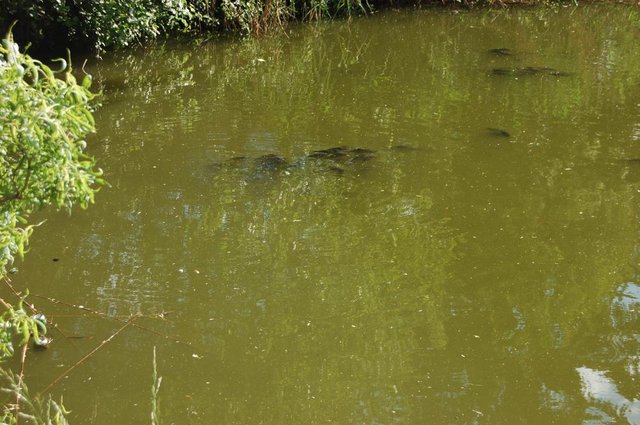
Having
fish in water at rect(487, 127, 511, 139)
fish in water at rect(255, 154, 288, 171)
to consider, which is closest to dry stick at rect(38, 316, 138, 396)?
fish in water at rect(255, 154, 288, 171)

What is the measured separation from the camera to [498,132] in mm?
8320

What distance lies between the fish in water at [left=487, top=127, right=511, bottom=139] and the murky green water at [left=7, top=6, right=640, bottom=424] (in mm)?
113

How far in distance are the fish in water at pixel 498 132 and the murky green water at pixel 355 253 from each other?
113 millimetres

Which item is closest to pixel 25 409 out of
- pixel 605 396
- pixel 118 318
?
pixel 118 318

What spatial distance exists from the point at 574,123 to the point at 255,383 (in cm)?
537

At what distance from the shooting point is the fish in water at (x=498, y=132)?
8.23m

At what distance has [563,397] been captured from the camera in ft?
14.8

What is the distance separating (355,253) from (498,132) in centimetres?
303

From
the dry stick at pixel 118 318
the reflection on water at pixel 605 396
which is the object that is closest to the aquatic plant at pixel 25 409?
the dry stick at pixel 118 318

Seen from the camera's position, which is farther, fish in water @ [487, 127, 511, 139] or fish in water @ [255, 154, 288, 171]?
fish in water @ [487, 127, 511, 139]

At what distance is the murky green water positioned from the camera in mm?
4559

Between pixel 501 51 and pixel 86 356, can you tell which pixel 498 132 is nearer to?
pixel 501 51

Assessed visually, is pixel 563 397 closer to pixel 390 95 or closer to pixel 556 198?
pixel 556 198

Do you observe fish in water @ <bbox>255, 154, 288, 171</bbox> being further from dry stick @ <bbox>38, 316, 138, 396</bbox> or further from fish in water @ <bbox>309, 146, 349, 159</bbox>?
dry stick @ <bbox>38, 316, 138, 396</bbox>
